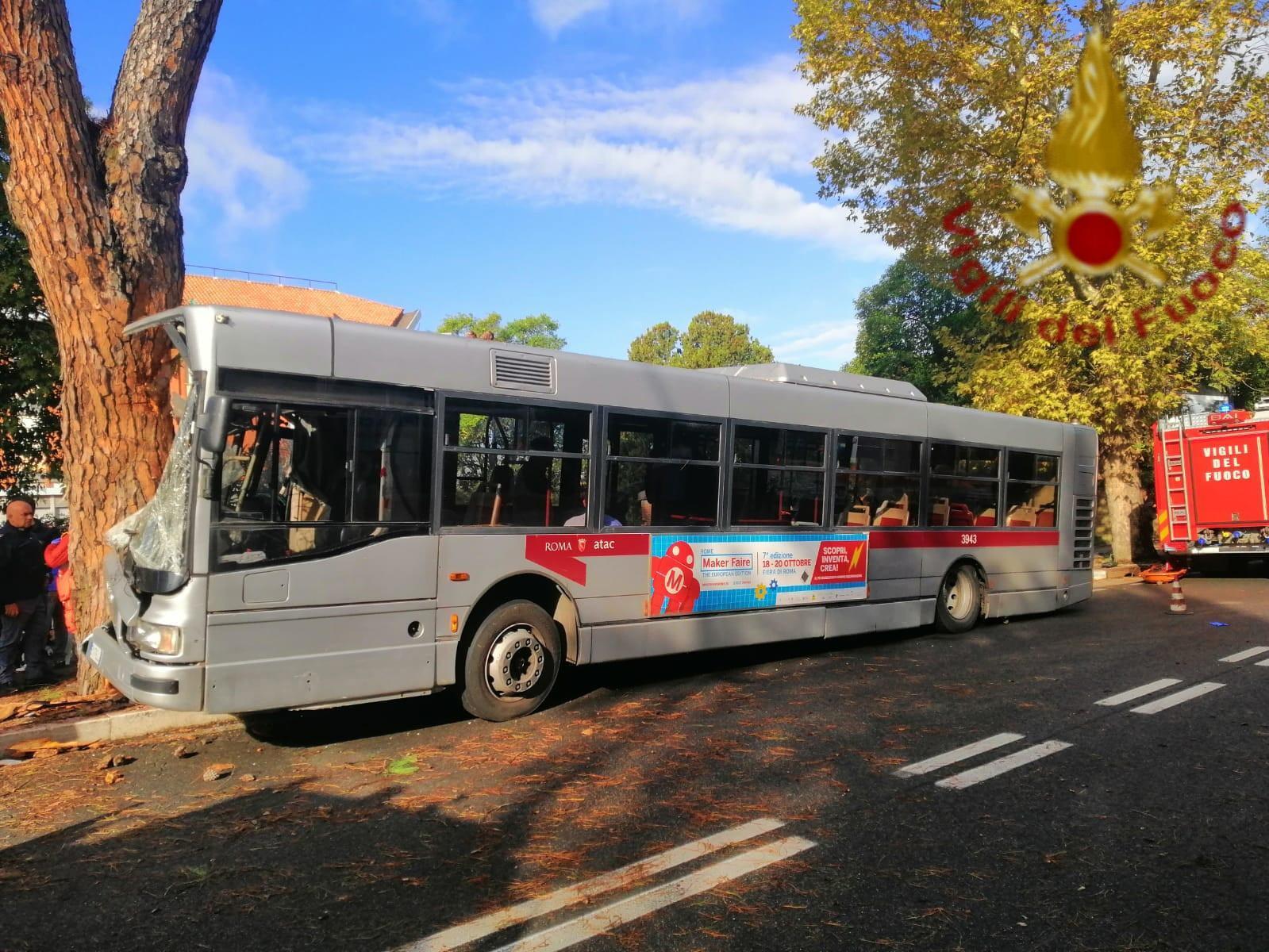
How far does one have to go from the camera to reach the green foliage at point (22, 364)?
38.0ft

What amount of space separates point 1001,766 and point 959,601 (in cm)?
613

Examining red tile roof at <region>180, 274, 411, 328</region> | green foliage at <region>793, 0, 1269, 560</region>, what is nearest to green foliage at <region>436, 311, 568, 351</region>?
red tile roof at <region>180, 274, 411, 328</region>

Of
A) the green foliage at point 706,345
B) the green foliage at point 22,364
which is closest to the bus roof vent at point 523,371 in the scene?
the green foliage at point 22,364

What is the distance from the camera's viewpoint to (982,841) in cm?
458

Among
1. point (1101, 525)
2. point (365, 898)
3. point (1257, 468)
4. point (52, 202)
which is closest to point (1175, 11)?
point (1257, 468)

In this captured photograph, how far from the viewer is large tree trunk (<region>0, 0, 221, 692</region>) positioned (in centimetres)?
676

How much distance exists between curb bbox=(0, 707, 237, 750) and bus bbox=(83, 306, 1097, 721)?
0.48 m

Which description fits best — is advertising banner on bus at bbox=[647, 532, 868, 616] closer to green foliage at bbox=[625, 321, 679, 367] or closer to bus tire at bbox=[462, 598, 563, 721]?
bus tire at bbox=[462, 598, 563, 721]

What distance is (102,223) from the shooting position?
694 centimetres

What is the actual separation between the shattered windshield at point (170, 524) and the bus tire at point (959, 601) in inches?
338

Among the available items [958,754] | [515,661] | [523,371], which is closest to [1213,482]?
[958,754]

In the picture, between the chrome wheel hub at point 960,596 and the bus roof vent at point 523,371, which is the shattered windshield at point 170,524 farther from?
the chrome wheel hub at point 960,596

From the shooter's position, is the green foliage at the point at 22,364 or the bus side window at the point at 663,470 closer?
the bus side window at the point at 663,470

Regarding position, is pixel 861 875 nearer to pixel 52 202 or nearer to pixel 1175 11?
pixel 52 202
